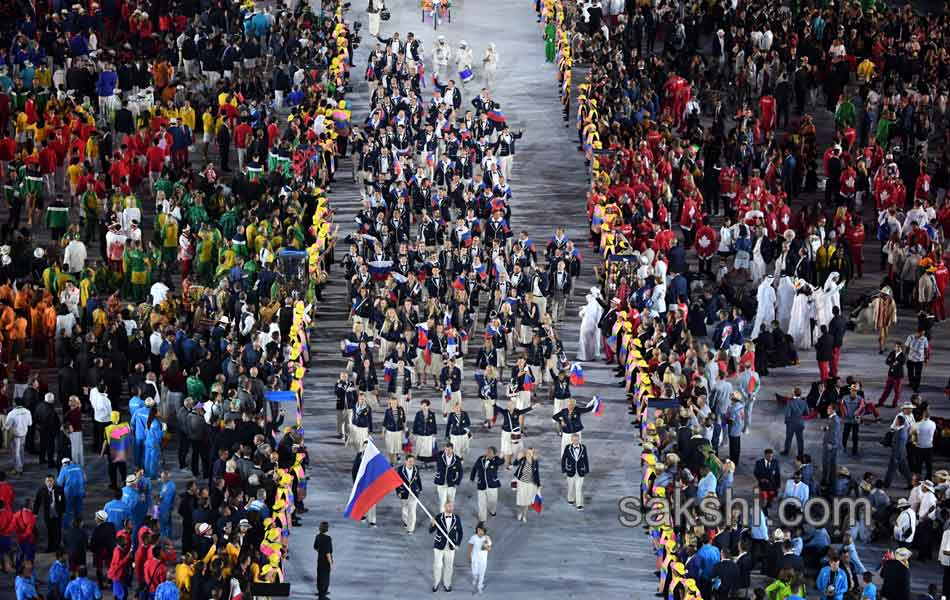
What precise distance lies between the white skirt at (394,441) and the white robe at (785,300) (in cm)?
892

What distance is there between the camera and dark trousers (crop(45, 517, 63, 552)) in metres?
32.0

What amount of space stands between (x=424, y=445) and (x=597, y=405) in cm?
341

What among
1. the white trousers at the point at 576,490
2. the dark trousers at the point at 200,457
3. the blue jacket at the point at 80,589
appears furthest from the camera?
the dark trousers at the point at 200,457

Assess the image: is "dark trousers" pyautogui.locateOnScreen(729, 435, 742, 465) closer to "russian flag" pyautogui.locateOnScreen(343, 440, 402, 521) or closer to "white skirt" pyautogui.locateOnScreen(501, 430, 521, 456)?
"white skirt" pyautogui.locateOnScreen(501, 430, 521, 456)

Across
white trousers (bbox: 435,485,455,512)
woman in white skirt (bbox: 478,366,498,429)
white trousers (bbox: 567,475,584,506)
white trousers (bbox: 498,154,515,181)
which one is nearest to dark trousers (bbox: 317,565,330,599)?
white trousers (bbox: 435,485,455,512)

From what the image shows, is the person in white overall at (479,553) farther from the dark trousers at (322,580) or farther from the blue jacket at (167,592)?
the blue jacket at (167,592)

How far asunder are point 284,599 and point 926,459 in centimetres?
1144

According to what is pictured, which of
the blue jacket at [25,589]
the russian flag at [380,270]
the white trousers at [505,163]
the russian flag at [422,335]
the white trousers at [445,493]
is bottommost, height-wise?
the blue jacket at [25,589]

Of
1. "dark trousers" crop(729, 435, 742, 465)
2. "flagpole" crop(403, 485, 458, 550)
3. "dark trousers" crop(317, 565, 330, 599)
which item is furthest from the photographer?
"dark trousers" crop(729, 435, 742, 465)

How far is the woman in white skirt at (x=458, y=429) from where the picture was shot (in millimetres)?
33781

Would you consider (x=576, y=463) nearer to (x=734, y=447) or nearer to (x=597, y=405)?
(x=597, y=405)

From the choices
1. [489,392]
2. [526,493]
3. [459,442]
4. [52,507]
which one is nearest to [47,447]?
[52,507]

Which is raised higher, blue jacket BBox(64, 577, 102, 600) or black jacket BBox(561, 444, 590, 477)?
black jacket BBox(561, 444, 590, 477)

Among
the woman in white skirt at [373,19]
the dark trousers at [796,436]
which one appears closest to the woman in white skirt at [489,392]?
the dark trousers at [796,436]
